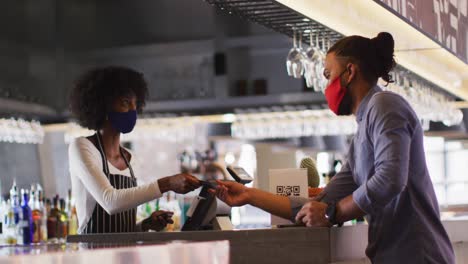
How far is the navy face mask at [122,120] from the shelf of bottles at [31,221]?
6.73 ft

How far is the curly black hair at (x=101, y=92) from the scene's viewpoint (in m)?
3.76

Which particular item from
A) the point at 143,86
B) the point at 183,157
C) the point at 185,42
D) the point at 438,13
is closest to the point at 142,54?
the point at 185,42

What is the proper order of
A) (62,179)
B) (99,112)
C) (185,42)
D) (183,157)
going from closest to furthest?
(99,112) < (185,42) < (62,179) < (183,157)

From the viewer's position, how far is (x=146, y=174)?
38.9 feet

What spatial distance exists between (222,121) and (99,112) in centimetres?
590

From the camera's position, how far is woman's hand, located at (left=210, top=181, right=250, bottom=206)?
3027 mm

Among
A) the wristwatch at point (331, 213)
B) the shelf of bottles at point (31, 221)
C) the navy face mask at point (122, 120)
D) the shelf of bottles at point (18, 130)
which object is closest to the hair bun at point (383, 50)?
the wristwatch at point (331, 213)

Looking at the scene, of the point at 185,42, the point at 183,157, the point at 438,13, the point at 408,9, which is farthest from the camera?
the point at 183,157

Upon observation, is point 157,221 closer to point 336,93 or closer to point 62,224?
point 336,93

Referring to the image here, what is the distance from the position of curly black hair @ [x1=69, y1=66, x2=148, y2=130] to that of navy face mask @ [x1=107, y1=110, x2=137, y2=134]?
5cm

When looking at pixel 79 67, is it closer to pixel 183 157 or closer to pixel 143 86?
pixel 183 157

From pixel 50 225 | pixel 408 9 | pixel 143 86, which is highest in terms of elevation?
pixel 408 9

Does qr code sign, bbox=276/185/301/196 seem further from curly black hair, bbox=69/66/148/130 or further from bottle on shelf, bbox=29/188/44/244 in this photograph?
bottle on shelf, bbox=29/188/44/244

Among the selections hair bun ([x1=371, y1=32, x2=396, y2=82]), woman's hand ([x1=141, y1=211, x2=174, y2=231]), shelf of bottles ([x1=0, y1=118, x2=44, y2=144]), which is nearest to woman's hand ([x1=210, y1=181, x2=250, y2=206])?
hair bun ([x1=371, y1=32, x2=396, y2=82])
